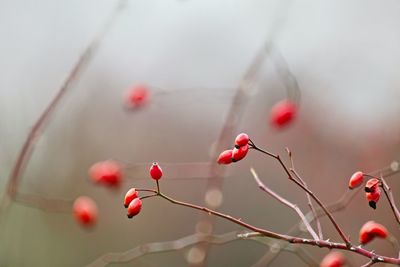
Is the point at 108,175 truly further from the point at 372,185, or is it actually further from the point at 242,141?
the point at 372,185

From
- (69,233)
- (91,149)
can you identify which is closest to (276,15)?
(69,233)

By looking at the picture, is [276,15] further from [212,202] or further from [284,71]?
[212,202]

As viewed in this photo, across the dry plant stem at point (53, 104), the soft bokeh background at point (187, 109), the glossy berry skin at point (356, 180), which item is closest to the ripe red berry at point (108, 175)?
the soft bokeh background at point (187, 109)

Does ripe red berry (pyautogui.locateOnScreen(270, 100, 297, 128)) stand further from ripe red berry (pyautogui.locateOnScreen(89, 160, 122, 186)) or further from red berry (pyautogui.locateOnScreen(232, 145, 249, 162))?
red berry (pyautogui.locateOnScreen(232, 145, 249, 162))

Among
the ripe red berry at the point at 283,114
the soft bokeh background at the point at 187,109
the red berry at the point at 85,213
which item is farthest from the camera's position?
the soft bokeh background at the point at 187,109

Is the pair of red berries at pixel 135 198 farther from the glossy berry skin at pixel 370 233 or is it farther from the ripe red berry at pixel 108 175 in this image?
the ripe red berry at pixel 108 175
